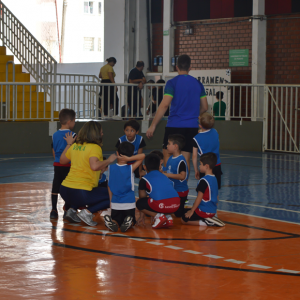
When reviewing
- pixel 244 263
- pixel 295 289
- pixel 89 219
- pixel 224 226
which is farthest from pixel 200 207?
pixel 295 289

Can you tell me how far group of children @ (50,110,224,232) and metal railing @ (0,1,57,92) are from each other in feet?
37.3

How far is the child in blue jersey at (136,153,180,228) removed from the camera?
242 inches

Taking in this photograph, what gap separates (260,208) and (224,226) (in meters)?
1.30

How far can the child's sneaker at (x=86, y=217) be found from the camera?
245 inches

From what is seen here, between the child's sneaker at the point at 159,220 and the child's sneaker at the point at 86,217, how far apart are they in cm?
68

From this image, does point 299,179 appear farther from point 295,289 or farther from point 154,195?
point 295,289

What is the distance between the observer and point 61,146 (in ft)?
22.1

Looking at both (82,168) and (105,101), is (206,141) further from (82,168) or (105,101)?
(105,101)

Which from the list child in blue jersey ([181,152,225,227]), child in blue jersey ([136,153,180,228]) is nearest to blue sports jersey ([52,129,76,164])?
child in blue jersey ([136,153,180,228])

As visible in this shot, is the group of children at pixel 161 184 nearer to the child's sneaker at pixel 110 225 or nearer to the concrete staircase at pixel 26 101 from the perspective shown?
the child's sneaker at pixel 110 225

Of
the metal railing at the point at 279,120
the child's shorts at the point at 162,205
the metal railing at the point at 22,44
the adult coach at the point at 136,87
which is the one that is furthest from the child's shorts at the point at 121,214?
the metal railing at the point at 22,44

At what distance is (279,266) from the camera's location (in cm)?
455

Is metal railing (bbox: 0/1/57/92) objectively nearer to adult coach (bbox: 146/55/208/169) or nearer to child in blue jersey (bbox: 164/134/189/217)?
adult coach (bbox: 146/55/208/169)

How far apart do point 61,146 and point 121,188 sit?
3.77ft
